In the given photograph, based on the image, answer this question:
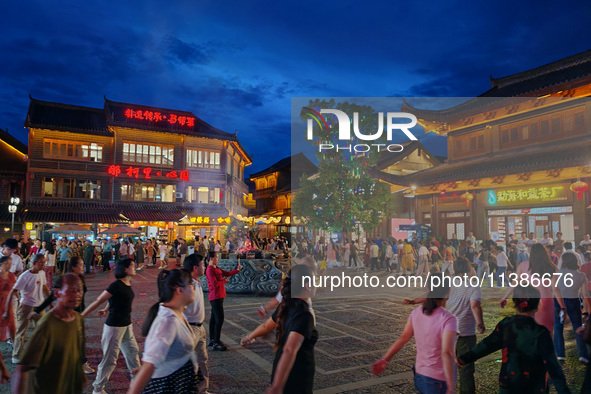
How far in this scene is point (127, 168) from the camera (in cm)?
3412

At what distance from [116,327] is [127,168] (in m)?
31.4

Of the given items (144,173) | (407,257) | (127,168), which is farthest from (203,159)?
(407,257)

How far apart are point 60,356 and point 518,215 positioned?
739 inches

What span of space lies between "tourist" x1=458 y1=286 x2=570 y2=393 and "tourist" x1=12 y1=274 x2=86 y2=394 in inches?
129

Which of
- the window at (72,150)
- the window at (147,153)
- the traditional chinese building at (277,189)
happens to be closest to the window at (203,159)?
the window at (147,153)

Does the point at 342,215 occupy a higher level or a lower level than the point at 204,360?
higher

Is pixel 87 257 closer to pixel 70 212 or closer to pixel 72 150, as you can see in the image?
pixel 70 212

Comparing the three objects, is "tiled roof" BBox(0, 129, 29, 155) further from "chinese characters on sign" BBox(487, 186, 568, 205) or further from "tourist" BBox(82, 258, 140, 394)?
"tourist" BBox(82, 258, 140, 394)

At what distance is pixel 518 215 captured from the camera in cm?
1812

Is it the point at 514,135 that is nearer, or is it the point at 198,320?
the point at 198,320

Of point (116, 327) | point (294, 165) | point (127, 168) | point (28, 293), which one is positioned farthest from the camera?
point (294, 165)

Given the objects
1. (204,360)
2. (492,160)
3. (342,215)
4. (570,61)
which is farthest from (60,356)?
(570,61)

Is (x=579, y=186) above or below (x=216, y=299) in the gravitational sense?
above

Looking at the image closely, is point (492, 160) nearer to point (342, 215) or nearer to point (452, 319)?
point (342, 215)
